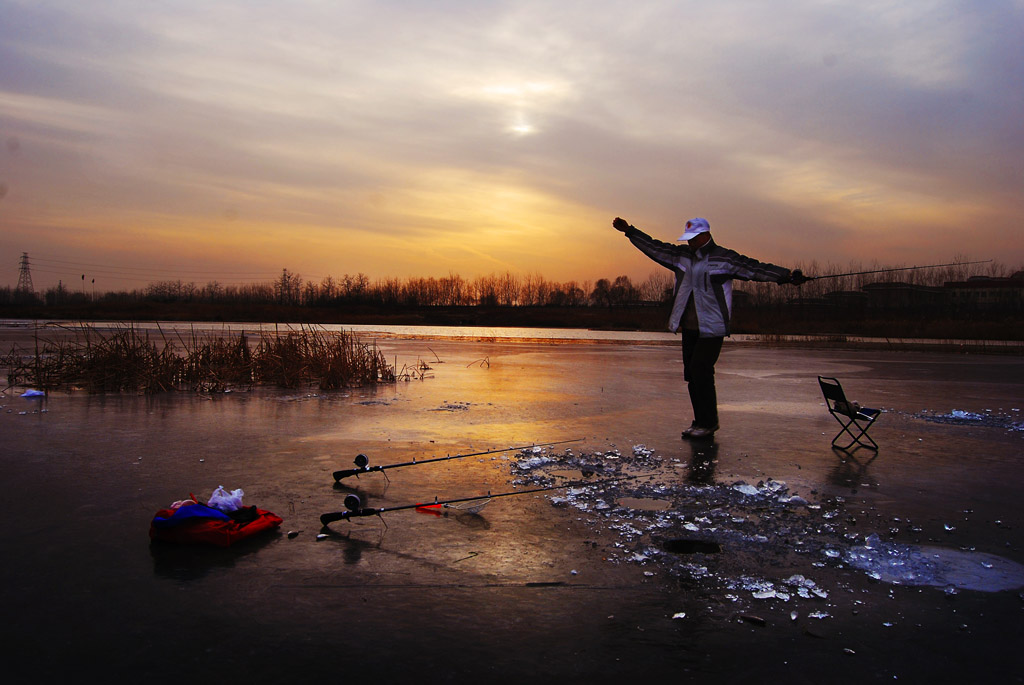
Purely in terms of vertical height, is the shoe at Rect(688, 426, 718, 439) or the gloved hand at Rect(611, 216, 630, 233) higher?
the gloved hand at Rect(611, 216, 630, 233)

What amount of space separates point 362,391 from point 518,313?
90.3 metres

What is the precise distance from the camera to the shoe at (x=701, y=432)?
8.80 m

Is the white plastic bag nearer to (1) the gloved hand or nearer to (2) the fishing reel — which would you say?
(2) the fishing reel

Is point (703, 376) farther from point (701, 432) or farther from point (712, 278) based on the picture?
point (712, 278)

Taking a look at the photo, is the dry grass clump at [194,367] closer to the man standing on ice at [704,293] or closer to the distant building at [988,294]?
the man standing on ice at [704,293]

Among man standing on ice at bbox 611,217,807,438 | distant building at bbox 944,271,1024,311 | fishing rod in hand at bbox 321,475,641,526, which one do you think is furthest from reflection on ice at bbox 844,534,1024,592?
distant building at bbox 944,271,1024,311

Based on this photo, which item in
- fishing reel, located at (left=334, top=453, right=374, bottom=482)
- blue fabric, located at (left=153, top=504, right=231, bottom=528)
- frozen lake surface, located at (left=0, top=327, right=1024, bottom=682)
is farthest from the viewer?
fishing reel, located at (left=334, top=453, right=374, bottom=482)

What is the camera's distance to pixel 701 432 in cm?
883

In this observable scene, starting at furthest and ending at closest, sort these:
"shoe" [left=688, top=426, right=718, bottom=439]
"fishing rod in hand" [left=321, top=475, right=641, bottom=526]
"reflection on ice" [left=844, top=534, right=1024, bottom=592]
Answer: "shoe" [left=688, top=426, right=718, bottom=439] → "fishing rod in hand" [left=321, top=475, right=641, bottom=526] → "reflection on ice" [left=844, top=534, right=1024, bottom=592]

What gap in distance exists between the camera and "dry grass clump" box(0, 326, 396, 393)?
46.1 feet

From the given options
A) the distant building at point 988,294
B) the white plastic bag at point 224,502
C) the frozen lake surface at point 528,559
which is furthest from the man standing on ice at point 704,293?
the distant building at point 988,294

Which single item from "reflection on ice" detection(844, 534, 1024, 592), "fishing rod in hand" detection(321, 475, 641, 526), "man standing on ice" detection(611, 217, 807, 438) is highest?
"man standing on ice" detection(611, 217, 807, 438)

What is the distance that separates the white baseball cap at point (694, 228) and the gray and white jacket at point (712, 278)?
188 millimetres

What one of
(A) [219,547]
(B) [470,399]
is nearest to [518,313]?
(B) [470,399]
